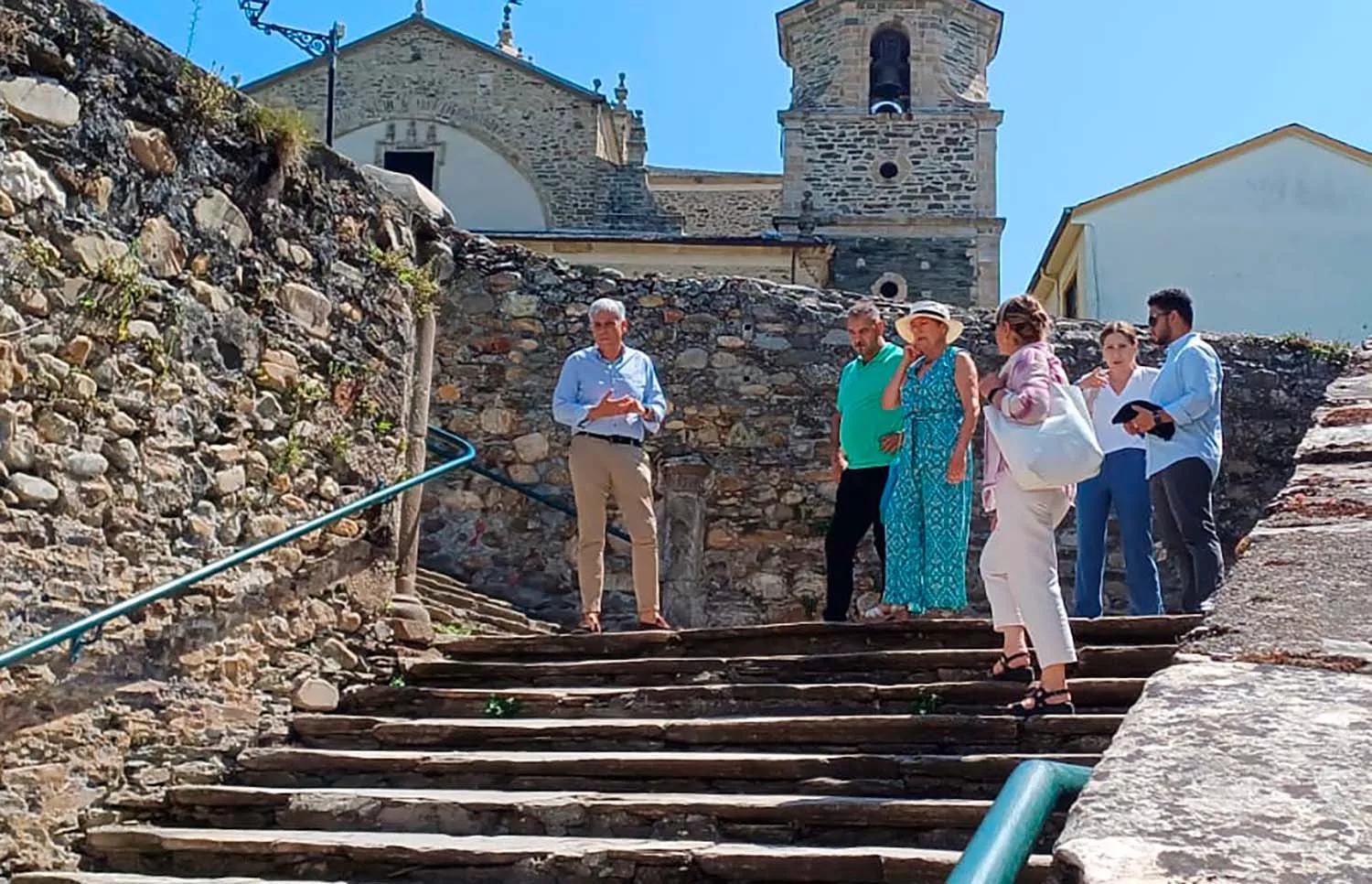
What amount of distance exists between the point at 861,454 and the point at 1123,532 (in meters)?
1.21

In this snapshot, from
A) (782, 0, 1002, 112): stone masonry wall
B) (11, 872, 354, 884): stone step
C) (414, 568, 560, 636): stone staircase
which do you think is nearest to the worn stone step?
(414, 568, 560, 636): stone staircase

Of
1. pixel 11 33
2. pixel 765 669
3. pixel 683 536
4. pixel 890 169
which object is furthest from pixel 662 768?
pixel 890 169

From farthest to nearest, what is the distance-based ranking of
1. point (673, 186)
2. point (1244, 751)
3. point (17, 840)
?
point (673, 186) < point (17, 840) < point (1244, 751)

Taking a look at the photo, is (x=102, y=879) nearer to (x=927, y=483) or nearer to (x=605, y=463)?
(x=605, y=463)

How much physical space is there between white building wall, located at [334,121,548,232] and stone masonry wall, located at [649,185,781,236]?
8.12 metres

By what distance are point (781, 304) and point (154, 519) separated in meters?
5.37

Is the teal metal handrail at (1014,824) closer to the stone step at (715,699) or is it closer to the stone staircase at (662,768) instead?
the stone staircase at (662,768)

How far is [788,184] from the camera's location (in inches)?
1083

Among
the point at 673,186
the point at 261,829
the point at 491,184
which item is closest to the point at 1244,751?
the point at 261,829

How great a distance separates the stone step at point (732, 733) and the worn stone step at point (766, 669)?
347 millimetres

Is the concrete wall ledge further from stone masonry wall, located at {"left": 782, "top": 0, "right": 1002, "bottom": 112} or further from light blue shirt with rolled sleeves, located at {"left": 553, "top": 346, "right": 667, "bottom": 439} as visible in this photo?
stone masonry wall, located at {"left": 782, "top": 0, "right": 1002, "bottom": 112}

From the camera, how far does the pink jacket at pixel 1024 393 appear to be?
4.20 metres

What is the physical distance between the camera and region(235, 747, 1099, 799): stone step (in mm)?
4043

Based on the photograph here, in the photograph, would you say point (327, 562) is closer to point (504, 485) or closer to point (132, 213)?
point (132, 213)
